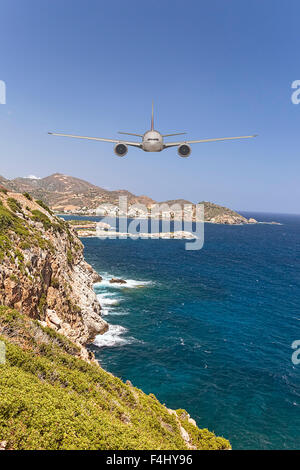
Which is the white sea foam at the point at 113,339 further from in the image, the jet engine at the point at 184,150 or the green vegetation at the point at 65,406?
the jet engine at the point at 184,150

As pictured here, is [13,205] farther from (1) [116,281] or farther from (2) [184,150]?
(1) [116,281]

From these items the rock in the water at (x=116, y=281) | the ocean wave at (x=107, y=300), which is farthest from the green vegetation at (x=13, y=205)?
the rock in the water at (x=116, y=281)

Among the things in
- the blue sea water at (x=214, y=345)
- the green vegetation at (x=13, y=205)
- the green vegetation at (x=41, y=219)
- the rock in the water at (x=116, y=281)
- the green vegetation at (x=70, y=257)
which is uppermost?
the green vegetation at (x=13, y=205)

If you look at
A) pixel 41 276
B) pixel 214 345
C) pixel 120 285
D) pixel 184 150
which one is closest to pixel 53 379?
pixel 184 150

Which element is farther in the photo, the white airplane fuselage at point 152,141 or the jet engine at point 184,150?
the jet engine at point 184,150

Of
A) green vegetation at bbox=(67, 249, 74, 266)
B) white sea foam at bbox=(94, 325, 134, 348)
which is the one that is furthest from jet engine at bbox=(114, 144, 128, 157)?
green vegetation at bbox=(67, 249, 74, 266)
